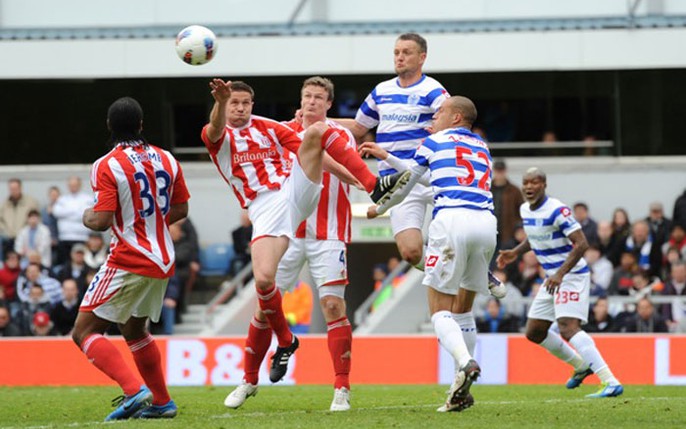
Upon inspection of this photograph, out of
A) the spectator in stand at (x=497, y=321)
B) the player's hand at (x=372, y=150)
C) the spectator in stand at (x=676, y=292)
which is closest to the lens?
the player's hand at (x=372, y=150)

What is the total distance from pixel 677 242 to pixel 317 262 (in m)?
9.73

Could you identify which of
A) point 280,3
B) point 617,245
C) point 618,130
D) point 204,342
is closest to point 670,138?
point 618,130

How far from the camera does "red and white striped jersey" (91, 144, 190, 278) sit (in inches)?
385

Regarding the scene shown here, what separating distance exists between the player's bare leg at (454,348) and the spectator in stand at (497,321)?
345 inches

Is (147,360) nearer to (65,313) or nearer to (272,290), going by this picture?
(272,290)

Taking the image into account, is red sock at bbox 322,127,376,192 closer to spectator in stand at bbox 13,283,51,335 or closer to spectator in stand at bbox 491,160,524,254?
spectator in stand at bbox 491,160,524,254

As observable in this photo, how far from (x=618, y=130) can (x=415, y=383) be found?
7636 millimetres

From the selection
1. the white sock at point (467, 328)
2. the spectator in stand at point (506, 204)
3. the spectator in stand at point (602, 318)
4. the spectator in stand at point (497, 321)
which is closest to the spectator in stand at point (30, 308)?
the spectator in stand at point (497, 321)

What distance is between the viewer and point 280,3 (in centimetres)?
2314

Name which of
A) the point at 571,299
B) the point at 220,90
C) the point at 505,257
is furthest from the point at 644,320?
the point at 220,90

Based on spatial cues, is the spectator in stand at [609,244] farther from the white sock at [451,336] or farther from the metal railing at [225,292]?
the white sock at [451,336]

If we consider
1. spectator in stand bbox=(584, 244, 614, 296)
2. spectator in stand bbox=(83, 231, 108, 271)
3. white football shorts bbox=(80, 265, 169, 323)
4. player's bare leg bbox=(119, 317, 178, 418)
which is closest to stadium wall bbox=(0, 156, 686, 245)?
spectator in stand bbox=(83, 231, 108, 271)

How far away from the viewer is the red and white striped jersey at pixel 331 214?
36.9 feet

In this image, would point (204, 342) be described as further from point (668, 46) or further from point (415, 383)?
point (668, 46)
